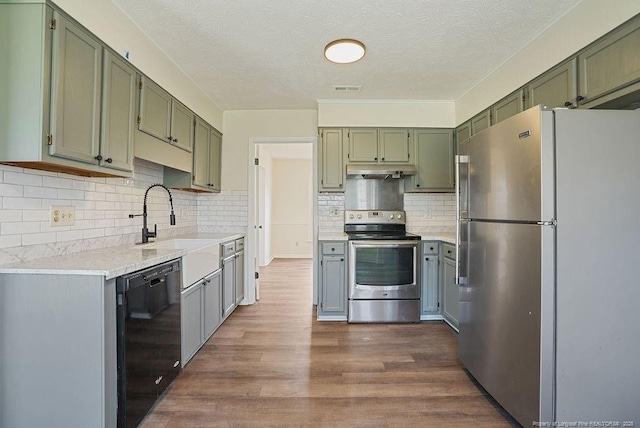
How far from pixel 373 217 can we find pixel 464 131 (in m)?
1.39

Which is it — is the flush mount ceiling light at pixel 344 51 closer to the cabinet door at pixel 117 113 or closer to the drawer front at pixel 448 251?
the cabinet door at pixel 117 113

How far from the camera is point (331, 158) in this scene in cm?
354

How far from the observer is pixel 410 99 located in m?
3.51

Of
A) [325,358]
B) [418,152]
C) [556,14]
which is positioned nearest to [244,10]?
[556,14]

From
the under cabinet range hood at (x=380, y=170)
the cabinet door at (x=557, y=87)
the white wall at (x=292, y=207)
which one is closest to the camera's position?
the cabinet door at (x=557, y=87)

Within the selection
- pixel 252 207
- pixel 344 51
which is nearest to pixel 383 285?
pixel 252 207

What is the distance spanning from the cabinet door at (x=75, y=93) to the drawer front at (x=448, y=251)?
295 centimetres

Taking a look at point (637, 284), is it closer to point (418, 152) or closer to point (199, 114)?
point (418, 152)

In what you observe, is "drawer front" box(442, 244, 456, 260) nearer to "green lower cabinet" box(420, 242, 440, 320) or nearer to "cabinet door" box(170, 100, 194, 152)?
"green lower cabinet" box(420, 242, 440, 320)

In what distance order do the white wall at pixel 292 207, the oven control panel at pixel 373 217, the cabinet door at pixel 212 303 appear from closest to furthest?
the cabinet door at pixel 212 303
the oven control panel at pixel 373 217
the white wall at pixel 292 207

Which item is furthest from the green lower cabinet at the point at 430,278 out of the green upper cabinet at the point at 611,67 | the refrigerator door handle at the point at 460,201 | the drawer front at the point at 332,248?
the green upper cabinet at the point at 611,67

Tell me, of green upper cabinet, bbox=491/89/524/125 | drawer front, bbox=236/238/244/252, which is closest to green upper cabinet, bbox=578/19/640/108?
green upper cabinet, bbox=491/89/524/125

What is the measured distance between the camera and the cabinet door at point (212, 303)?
2.56 meters

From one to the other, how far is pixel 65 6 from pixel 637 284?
310cm
